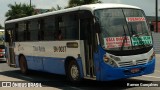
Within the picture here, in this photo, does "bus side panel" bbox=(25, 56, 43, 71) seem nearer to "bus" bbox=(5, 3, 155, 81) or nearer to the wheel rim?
"bus" bbox=(5, 3, 155, 81)

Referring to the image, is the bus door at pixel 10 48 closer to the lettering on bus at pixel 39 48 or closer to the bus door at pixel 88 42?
the lettering on bus at pixel 39 48

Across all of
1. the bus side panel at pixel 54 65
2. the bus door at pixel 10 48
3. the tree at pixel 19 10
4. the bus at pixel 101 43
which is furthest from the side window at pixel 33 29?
the tree at pixel 19 10

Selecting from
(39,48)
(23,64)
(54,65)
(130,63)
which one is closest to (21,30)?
(23,64)

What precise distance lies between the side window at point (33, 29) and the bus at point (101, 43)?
6.22 feet

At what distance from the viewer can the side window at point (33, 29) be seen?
57.1 feet

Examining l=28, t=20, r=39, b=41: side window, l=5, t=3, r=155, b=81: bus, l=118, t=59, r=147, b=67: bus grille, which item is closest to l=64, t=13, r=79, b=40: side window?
l=5, t=3, r=155, b=81: bus

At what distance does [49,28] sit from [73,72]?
2.77 meters

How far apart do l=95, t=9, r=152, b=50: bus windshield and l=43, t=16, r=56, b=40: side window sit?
3420 mm

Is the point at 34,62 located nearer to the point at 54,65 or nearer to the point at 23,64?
the point at 23,64

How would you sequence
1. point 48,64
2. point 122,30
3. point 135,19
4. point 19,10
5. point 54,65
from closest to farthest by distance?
1. point 122,30
2. point 135,19
3. point 54,65
4. point 48,64
5. point 19,10

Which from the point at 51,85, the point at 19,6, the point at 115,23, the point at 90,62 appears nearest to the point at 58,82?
the point at 51,85

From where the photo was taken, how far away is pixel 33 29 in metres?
17.8

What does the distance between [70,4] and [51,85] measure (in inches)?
1291

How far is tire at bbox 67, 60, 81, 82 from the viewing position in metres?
13.6
